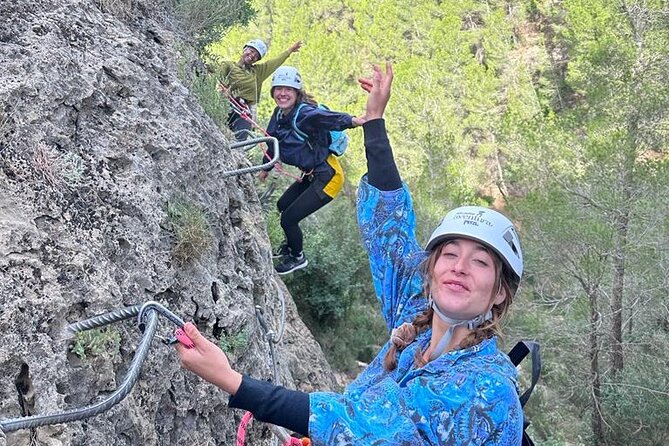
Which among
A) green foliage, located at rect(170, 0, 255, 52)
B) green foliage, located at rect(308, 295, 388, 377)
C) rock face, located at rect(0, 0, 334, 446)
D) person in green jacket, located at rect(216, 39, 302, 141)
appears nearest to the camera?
rock face, located at rect(0, 0, 334, 446)

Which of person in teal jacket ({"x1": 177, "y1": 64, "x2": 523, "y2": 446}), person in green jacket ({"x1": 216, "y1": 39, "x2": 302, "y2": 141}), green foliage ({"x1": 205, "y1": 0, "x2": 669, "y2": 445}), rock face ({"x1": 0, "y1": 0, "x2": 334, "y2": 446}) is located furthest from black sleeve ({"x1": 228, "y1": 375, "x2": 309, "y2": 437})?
green foliage ({"x1": 205, "y1": 0, "x2": 669, "y2": 445})

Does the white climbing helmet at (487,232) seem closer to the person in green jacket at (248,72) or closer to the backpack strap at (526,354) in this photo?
the backpack strap at (526,354)

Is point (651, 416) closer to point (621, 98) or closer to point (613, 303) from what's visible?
point (613, 303)

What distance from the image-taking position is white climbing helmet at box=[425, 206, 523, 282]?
61.6 inches

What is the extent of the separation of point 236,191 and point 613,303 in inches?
395

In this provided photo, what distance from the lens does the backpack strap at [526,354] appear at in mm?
1437

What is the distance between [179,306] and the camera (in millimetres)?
2678

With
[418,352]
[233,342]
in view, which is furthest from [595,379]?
[418,352]

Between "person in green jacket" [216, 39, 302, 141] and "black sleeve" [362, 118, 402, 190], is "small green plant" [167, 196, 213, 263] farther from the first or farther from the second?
"person in green jacket" [216, 39, 302, 141]

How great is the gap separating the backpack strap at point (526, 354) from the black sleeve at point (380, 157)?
699mm

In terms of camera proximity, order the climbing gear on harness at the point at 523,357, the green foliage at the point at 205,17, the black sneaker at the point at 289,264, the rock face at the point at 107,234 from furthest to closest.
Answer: the black sneaker at the point at 289,264 → the green foliage at the point at 205,17 → the rock face at the point at 107,234 → the climbing gear on harness at the point at 523,357

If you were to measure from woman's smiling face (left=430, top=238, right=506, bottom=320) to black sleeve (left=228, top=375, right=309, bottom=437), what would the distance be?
45cm

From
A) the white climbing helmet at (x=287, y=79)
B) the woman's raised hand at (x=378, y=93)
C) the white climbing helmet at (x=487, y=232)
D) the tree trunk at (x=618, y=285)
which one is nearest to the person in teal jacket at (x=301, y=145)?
the white climbing helmet at (x=287, y=79)

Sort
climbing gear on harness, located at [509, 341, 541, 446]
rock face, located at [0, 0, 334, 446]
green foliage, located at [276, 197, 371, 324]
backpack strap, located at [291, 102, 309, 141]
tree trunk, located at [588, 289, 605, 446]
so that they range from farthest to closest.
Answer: green foliage, located at [276, 197, 371, 324]
tree trunk, located at [588, 289, 605, 446]
backpack strap, located at [291, 102, 309, 141]
rock face, located at [0, 0, 334, 446]
climbing gear on harness, located at [509, 341, 541, 446]
